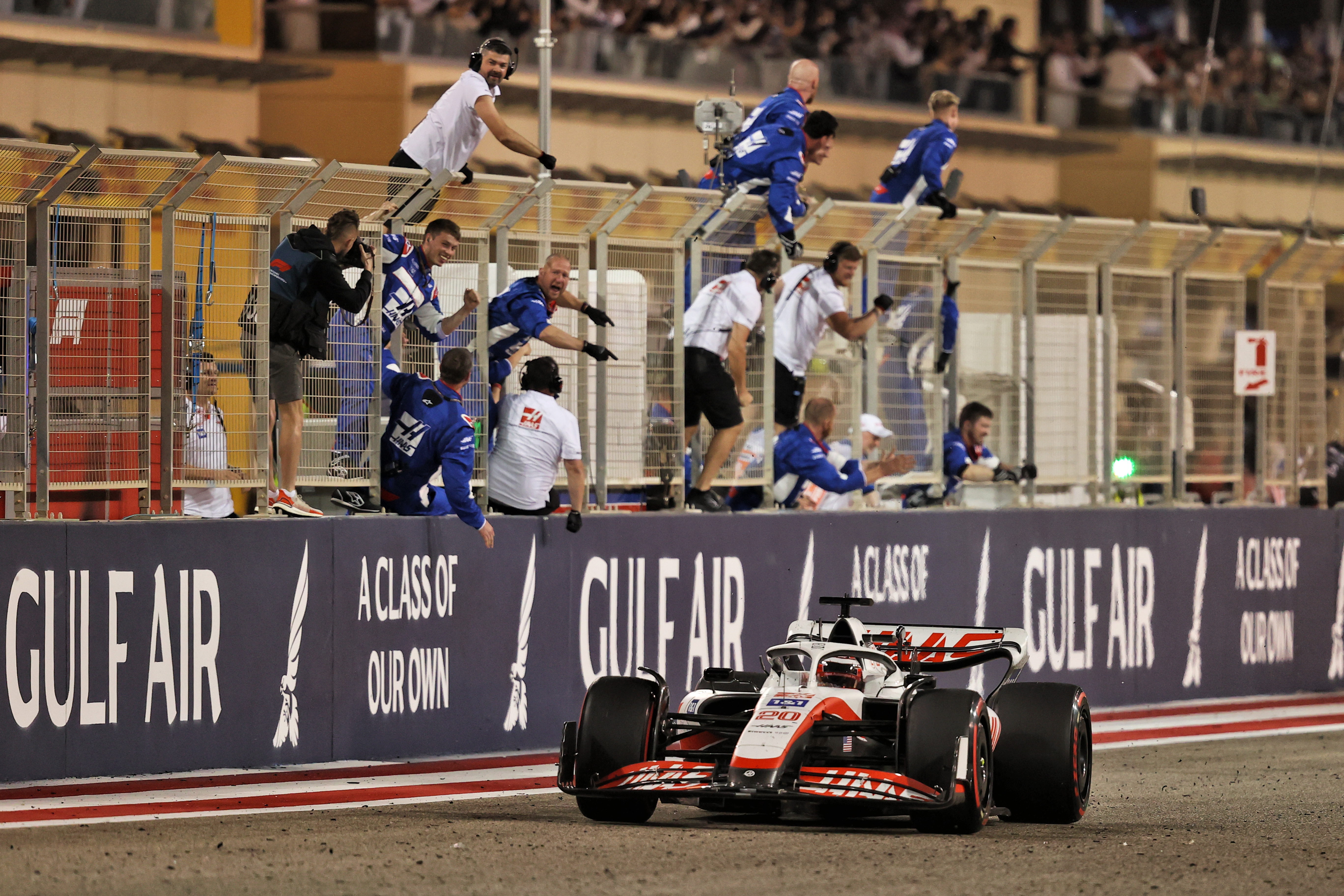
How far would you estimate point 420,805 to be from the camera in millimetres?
10258

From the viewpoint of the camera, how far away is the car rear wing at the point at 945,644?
33.7 feet

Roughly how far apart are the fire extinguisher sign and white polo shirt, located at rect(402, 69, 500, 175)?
22.3ft

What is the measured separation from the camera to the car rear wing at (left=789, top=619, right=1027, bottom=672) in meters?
10.3

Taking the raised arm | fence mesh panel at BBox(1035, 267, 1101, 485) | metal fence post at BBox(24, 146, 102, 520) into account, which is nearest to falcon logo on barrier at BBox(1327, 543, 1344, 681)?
fence mesh panel at BBox(1035, 267, 1101, 485)

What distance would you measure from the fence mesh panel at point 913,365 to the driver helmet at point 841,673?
561cm

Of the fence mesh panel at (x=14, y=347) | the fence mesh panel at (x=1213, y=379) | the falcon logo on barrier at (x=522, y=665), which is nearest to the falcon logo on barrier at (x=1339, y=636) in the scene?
the fence mesh panel at (x=1213, y=379)

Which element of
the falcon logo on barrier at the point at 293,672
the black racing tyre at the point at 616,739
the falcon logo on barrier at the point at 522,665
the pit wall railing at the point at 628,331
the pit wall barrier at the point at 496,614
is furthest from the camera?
the falcon logo on barrier at the point at 522,665

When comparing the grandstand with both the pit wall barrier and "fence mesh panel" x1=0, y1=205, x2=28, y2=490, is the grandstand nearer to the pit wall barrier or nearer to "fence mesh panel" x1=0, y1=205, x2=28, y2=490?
"fence mesh panel" x1=0, y1=205, x2=28, y2=490

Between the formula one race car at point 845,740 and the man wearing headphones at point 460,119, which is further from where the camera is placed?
the man wearing headphones at point 460,119

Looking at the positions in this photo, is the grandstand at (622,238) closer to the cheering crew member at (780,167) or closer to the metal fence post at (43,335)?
the metal fence post at (43,335)

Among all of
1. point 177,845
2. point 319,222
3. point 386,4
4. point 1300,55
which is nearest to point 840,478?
point 319,222

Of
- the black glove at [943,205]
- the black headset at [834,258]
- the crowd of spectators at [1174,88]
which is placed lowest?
the black headset at [834,258]

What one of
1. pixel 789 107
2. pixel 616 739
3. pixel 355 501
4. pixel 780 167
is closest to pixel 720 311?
pixel 780 167

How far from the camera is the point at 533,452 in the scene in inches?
507
